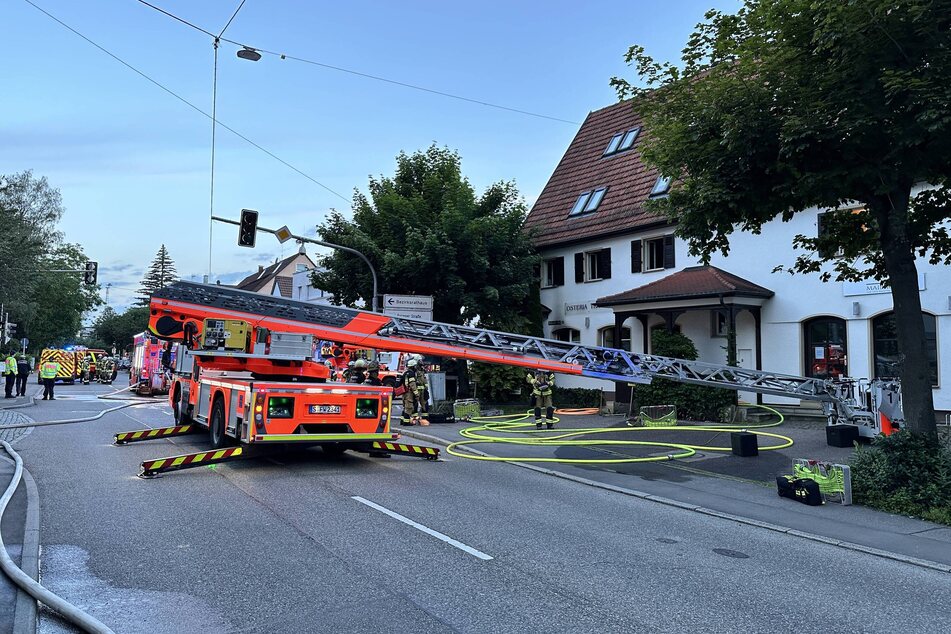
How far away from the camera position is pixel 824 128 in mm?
9156

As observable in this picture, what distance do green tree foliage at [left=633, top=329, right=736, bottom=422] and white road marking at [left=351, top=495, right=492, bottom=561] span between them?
1305cm

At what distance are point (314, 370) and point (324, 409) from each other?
2.22m

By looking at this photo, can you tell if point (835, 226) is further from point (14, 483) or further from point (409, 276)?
point (409, 276)

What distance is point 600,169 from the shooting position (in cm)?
2817

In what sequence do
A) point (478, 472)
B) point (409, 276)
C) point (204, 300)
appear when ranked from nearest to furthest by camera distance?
point (478, 472), point (204, 300), point (409, 276)

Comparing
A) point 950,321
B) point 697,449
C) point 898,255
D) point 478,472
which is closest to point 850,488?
point 898,255

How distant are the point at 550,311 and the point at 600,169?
19.4ft

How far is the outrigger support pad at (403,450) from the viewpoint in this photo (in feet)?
38.9

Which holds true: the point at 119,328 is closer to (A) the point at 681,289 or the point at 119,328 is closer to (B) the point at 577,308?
(B) the point at 577,308

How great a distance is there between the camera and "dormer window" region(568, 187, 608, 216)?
88.6 ft

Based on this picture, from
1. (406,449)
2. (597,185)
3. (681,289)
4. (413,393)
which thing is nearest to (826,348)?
(681,289)

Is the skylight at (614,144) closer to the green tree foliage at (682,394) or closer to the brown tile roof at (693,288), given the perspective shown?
the brown tile roof at (693,288)

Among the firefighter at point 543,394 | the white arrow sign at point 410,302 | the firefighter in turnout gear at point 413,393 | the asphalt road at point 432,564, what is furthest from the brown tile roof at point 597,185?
the asphalt road at point 432,564

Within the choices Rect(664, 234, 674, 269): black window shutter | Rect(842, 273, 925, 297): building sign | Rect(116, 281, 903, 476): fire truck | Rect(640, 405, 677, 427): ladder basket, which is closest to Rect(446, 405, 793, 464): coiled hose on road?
Rect(640, 405, 677, 427): ladder basket
